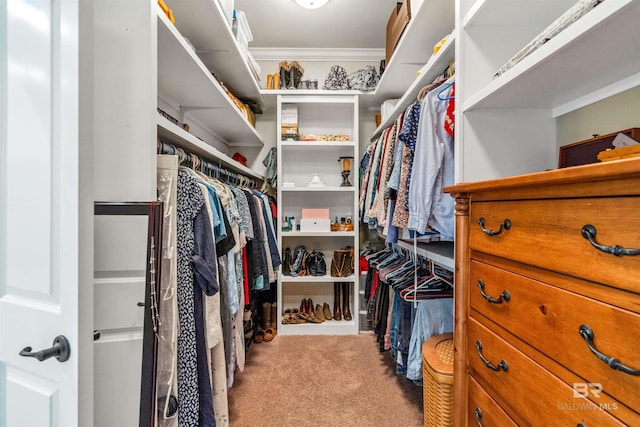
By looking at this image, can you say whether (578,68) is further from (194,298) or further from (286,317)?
(286,317)

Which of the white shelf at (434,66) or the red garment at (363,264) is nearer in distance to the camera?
the white shelf at (434,66)

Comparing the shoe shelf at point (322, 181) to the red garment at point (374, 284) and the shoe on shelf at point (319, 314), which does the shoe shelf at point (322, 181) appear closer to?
the shoe on shelf at point (319, 314)

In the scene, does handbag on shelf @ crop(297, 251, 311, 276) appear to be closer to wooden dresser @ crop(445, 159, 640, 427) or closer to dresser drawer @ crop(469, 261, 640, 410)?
wooden dresser @ crop(445, 159, 640, 427)

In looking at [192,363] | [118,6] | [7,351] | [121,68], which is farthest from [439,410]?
[118,6]

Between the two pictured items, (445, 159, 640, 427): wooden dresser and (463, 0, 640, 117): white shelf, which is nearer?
(445, 159, 640, 427): wooden dresser

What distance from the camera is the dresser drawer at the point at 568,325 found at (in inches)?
15.6

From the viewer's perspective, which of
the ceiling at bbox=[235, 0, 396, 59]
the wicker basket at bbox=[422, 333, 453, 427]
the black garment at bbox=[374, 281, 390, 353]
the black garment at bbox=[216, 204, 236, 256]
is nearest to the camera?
the wicker basket at bbox=[422, 333, 453, 427]

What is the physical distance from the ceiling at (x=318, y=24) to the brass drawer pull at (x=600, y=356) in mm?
2392

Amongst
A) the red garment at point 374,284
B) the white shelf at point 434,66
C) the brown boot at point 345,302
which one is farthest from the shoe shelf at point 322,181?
the white shelf at point 434,66

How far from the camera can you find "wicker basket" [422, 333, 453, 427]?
3.16ft

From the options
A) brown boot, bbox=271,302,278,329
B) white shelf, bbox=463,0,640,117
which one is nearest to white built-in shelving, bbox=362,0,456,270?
white shelf, bbox=463,0,640,117

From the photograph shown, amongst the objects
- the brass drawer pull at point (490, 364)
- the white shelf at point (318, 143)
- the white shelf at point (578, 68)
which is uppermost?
the white shelf at point (318, 143)

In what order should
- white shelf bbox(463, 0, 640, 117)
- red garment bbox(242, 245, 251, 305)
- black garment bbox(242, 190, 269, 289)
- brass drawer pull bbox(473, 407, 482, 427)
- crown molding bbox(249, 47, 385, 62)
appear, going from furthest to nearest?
crown molding bbox(249, 47, 385, 62) < black garment bbox(242, 190, 269, 289) < red garment bbox(242, 245, 251, 305) < brass drawer pull bbox(473, 407, 482, 427) < white shelf bbox(463, 0, 640, 117)

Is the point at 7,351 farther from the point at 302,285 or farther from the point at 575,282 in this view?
the point at 302,285
